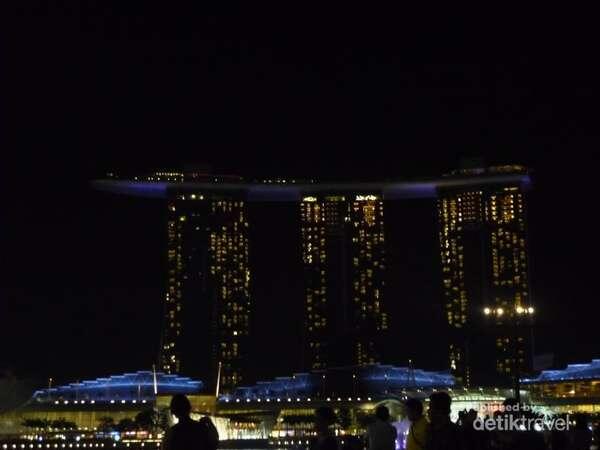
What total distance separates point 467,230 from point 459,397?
35.9 meters

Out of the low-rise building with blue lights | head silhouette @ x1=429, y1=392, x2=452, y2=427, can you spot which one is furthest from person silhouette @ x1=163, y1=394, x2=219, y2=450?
the low-rise building with blue lights

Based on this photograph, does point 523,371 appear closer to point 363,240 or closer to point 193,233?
point 363,240

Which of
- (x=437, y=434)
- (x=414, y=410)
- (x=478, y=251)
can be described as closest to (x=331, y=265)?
(x=478, y=251)

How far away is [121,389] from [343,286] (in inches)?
1098

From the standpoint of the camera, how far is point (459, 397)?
303ft

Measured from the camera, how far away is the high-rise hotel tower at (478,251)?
120312 mm

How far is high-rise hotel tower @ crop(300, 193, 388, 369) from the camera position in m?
123

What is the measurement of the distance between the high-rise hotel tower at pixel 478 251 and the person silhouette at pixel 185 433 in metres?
111

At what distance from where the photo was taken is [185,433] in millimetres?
9117

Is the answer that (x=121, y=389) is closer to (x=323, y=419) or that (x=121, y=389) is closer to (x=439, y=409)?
(x=323, y=419)

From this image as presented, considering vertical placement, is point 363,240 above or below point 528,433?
above

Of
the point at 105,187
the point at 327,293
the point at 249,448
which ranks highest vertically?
the point at 105,187

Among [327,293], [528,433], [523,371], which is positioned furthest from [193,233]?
[528,433]

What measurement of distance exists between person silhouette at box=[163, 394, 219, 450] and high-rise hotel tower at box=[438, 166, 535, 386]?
111165 millimetres
